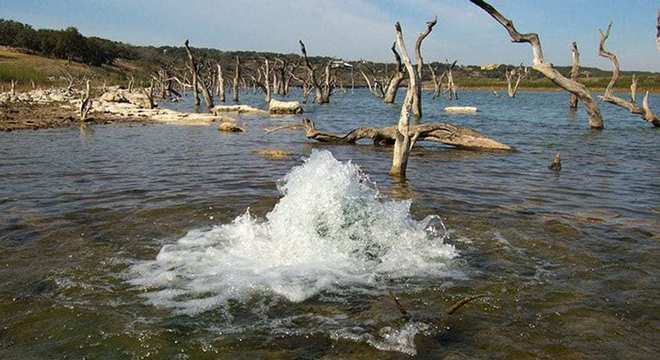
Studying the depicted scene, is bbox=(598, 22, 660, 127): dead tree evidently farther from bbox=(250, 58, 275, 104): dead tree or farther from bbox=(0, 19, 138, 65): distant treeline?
bbox=(0, 19, 138, 65): distant treeline

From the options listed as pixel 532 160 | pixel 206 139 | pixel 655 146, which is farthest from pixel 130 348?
pixel 655 146

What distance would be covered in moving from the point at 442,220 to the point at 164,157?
10.6 m

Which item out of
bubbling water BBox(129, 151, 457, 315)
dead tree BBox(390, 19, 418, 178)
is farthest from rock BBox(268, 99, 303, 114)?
bubbling water BBox(129, 151, 457, 315)

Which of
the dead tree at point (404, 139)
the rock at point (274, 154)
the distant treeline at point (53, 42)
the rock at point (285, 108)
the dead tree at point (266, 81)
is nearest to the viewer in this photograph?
the dead tree at point (404, 139)

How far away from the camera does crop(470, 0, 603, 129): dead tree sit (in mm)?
22422

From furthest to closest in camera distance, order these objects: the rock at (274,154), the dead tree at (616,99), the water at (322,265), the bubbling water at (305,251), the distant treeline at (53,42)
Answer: the distant treeline at (53,42) < the dead tree at (616,99) < the rock at (274,154) < the bubbling water at (305,251) < the water at (322,265)

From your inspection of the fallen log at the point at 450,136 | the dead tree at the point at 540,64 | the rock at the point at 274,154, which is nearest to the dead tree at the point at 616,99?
the dead tree at the point at 540,64

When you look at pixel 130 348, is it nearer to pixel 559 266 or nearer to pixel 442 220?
pixel 559 266

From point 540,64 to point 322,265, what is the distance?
22.1m

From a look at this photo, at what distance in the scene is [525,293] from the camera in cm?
558

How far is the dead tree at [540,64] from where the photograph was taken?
22.4 metres

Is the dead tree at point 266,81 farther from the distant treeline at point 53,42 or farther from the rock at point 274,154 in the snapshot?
the distant treeline at point 53,42

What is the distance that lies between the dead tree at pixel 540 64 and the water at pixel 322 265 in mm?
11412

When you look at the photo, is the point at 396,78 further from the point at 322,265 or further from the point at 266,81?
the point at 322,265
